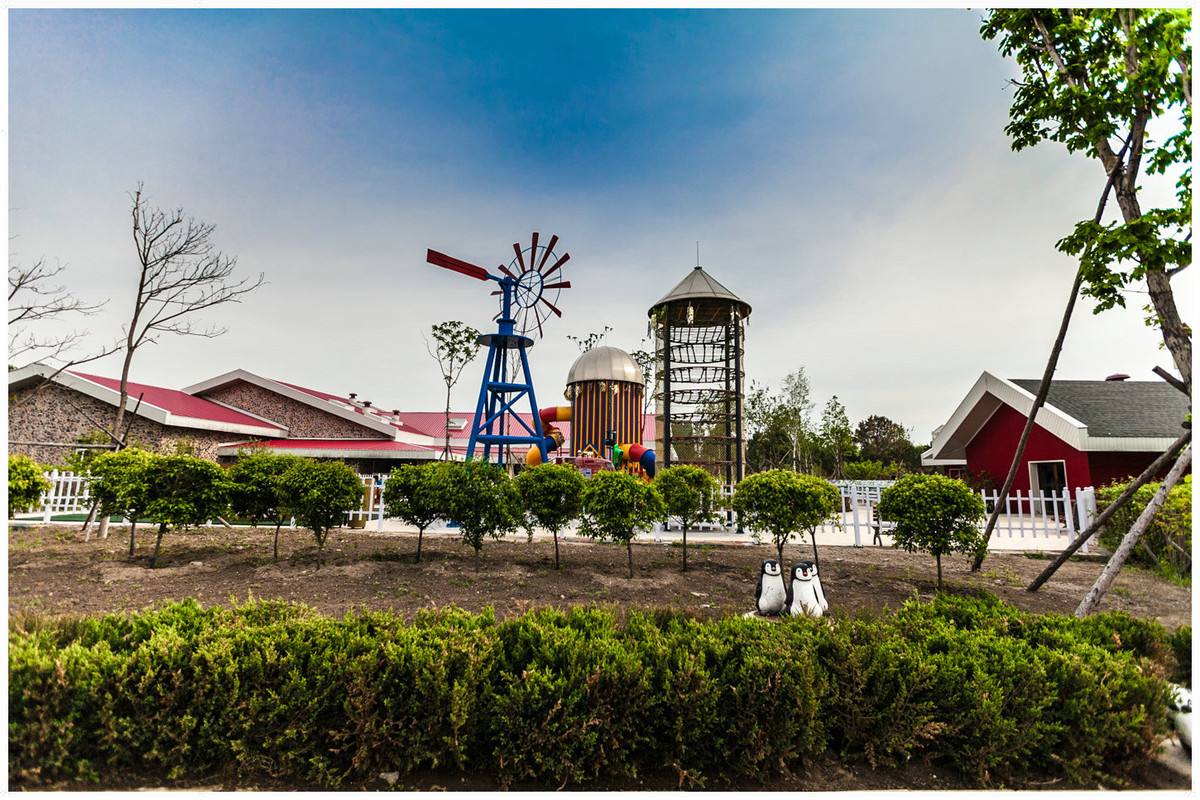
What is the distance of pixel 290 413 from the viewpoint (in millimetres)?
19219

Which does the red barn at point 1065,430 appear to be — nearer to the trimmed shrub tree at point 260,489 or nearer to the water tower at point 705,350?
the water tower at point 705,350

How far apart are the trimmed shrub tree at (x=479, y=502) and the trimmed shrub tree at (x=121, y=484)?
13.5 feet

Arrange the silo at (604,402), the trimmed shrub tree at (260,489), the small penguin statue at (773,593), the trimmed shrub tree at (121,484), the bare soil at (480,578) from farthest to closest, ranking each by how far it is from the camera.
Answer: the silo at (604,402) < the trimmed shrub tree at (260,489) < the trimmed shrub tree at (121,484) < the bare soil at (480,578) < the small penguin statue at (773,593)

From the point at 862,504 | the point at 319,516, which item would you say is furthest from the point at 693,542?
the point at 862,504

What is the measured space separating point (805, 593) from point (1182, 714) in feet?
8.05

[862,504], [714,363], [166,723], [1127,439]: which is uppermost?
[714,363]

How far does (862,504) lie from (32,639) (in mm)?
18317

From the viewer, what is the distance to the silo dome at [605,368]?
61.0 ft

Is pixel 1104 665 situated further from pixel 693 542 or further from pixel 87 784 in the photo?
pixel 693 542

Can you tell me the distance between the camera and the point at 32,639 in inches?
117

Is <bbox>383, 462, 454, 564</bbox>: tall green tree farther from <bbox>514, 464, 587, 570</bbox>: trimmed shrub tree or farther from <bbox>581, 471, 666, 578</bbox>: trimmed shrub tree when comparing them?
<bbox>581, 471, 666, 578</bbox>: trimmed shrub tree

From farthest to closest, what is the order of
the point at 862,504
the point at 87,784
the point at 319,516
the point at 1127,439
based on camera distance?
the point at 862,504 < the point at 1127,439 < the point at 319,516 < the point at 87,784

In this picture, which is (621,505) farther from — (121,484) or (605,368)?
(605,368)

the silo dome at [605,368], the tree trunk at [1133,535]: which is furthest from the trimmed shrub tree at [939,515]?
the silo dome at [605,368]
